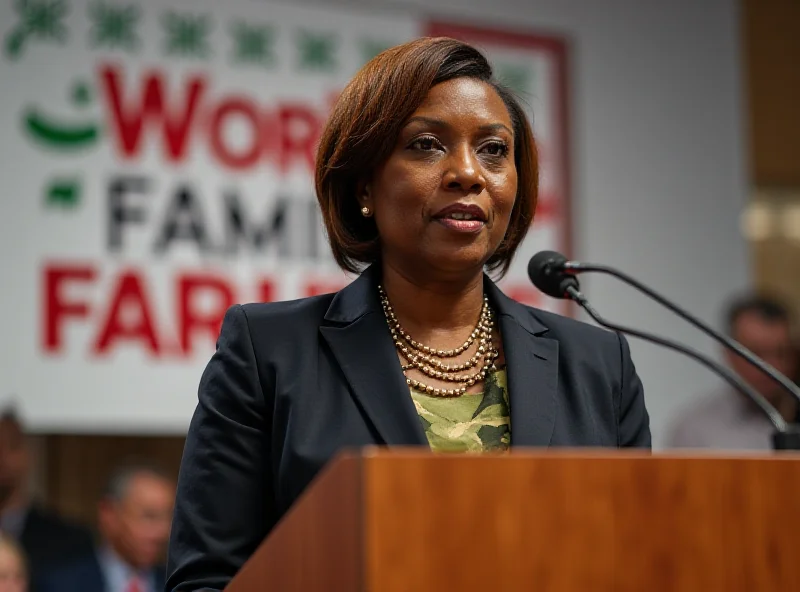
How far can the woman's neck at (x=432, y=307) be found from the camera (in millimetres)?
2098

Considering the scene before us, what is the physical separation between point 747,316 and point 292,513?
385 cm

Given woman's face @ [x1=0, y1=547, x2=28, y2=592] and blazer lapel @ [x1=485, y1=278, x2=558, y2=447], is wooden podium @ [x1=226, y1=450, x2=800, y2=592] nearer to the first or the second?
blazer lapel @ [x1=485, y1=278, x2=558, y2=447]

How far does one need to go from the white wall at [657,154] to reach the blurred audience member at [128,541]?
1.95 m

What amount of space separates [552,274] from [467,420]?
35 centimetres

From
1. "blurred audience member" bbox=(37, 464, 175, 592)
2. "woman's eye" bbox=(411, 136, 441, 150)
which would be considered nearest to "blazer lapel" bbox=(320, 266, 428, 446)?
"woman's eye" bbox=(411, 136, 441, 150)

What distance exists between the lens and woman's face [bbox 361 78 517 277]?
77.7 inches

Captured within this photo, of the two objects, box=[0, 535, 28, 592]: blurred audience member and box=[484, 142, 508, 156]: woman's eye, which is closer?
box=[484, 142, 508, 156]: woman's eye

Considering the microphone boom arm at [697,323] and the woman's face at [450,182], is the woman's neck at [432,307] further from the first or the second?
the microphone boom arm at [697,323]

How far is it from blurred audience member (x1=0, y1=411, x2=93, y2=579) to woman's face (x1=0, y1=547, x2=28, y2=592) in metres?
0.61

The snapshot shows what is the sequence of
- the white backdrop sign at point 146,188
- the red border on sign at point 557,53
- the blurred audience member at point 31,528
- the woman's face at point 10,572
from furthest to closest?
the red border on sign at point 557,53
the blurred audience member at point 31,528
the white backdrop sign at point 146,188
the woman's face at point 10,572

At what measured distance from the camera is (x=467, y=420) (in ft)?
6.53

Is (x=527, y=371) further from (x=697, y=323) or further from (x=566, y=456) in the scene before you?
(x=566, y=456)

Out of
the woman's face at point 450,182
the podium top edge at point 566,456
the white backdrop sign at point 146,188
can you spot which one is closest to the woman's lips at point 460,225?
the woman's face at point 450,182

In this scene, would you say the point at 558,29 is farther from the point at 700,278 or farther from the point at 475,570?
the point at 475,570
